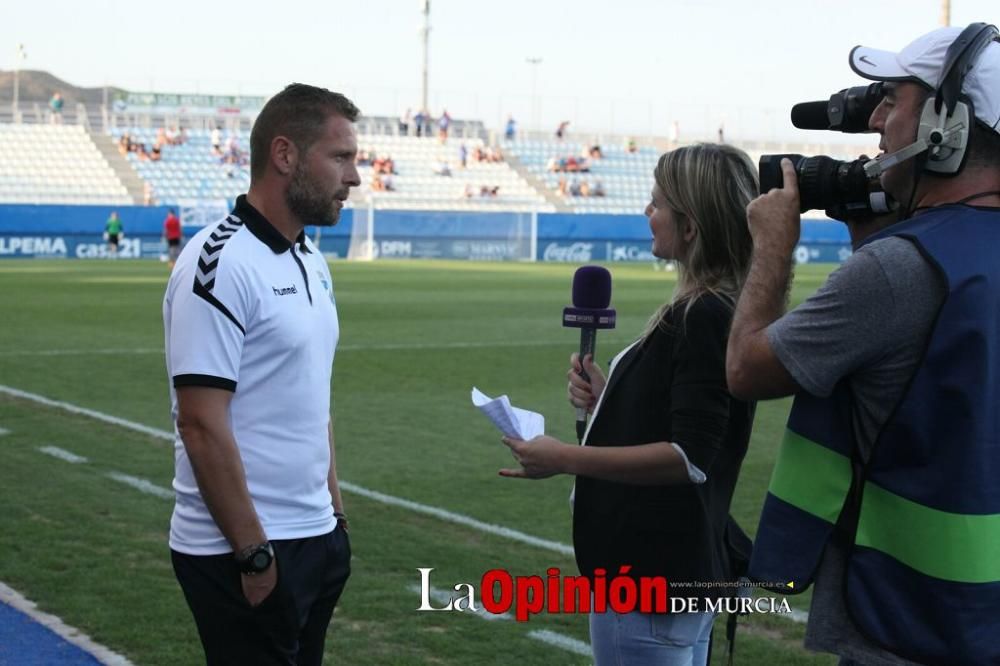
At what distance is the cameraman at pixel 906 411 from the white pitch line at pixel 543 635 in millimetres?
3163

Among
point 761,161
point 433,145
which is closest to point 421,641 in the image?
point 761,161

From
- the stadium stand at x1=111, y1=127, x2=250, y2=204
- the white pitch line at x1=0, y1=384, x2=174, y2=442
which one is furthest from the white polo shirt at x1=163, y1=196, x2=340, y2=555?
the stadium stand at x1=111, y1=127, x2=250, y2=204

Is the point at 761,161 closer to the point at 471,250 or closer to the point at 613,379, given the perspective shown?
the point at 613,379

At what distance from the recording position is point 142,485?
28.8ft

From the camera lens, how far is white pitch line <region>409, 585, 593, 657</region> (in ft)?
18.5

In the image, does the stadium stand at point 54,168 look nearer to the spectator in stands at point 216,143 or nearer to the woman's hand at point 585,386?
the spectator in stands at point 216,143

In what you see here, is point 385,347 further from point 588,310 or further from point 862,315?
point 862,315

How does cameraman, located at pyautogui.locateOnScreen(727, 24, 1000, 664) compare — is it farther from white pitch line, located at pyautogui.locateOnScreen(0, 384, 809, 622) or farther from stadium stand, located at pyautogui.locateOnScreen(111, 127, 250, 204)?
stadium stand, located at pyautogui.locateOnScreen(111, 127, 250, 204)

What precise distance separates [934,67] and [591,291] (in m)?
1.35

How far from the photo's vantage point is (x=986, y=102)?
249 centimetres

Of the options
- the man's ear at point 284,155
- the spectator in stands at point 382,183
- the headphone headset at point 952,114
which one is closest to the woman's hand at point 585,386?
the man's ear at point 284,155

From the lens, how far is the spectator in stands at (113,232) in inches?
1629

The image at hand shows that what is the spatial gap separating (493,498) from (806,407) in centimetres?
624

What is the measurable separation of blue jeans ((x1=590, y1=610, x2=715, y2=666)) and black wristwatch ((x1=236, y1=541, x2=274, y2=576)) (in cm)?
79
